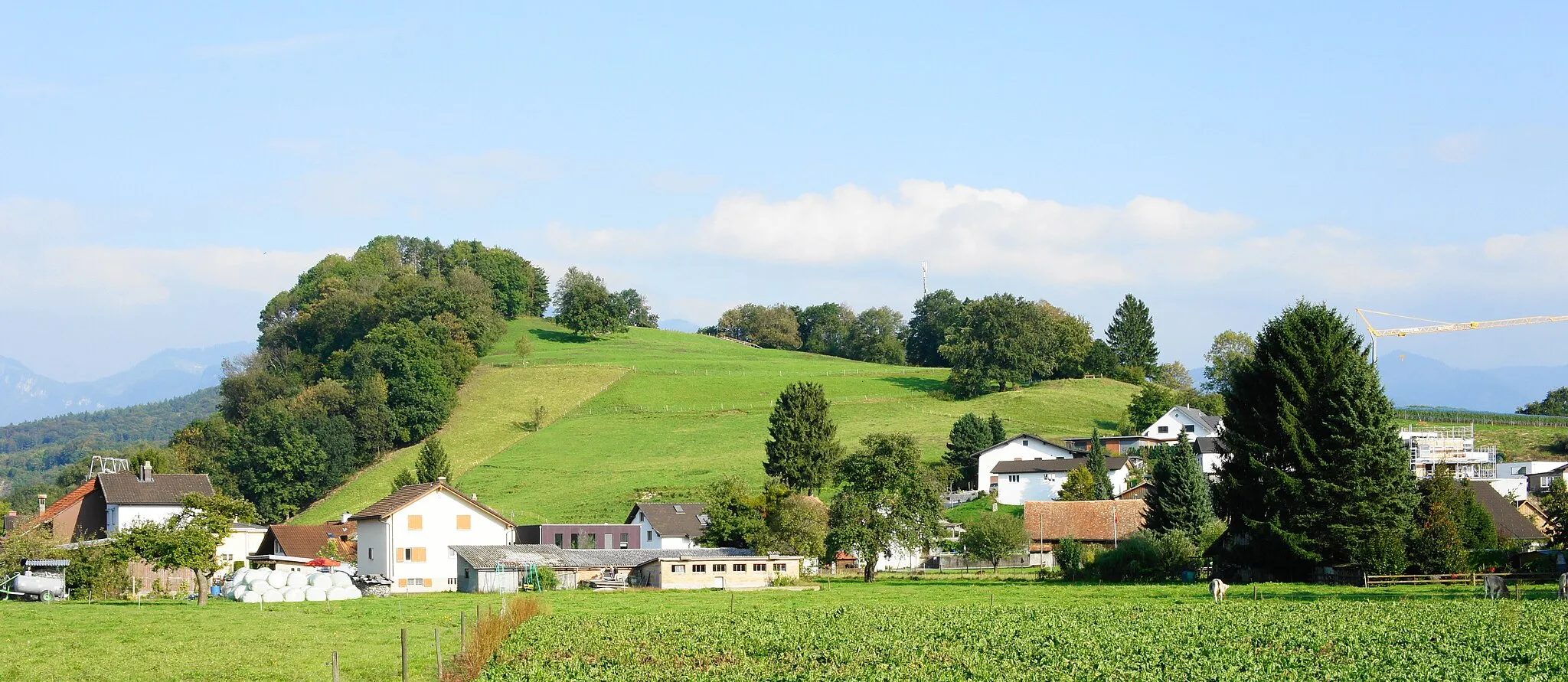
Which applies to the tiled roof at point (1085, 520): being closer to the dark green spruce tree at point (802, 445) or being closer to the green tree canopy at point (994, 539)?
the green tree canopy at point (994, 539)

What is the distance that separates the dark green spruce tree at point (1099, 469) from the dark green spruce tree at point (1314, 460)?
3497cm

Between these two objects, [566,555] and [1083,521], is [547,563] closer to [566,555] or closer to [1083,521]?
[566,555]

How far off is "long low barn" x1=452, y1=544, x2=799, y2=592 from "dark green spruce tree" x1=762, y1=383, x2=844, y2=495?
70.7ft

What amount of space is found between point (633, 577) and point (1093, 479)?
125 ft

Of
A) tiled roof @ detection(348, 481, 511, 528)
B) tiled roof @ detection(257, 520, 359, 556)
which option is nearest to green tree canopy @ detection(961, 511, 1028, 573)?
tiled roof @ detection(348, 481, 511, 528)

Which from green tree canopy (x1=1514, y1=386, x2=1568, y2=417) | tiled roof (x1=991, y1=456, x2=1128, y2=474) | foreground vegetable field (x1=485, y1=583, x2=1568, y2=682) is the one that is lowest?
foreground vegetable field (x1=485, y1=583, x2=1568, y2=682)

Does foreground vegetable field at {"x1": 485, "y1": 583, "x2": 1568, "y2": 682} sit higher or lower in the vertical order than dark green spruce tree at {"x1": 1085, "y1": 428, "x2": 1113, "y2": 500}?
lower

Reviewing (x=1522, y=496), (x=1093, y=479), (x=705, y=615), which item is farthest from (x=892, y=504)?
(x=1522, y=496)

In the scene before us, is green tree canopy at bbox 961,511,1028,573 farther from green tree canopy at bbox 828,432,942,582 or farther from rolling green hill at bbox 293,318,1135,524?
rolling green hill at bbox 293,318,1135,524

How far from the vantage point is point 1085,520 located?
78500mm

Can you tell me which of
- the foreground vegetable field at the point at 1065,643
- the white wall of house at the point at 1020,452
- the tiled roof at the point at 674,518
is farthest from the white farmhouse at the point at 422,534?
the white wall of house at the point at 1020,452

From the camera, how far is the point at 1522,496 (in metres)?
88.4

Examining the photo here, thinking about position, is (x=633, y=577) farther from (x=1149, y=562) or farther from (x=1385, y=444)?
(x=1385, y=444)

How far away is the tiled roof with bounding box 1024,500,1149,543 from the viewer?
251ft
